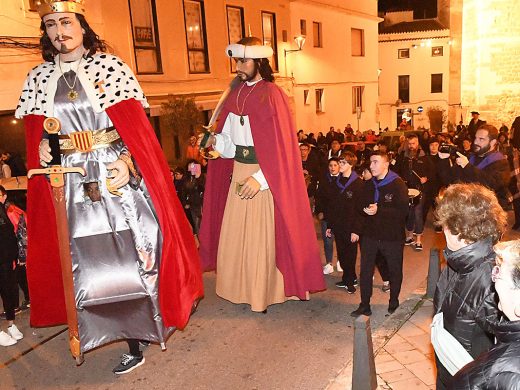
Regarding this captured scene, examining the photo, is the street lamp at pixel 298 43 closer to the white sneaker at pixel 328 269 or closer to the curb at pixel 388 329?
the white sneaker at pixel 328 269

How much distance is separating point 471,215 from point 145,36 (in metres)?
10.9

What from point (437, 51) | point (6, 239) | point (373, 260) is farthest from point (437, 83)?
point (6, 239)

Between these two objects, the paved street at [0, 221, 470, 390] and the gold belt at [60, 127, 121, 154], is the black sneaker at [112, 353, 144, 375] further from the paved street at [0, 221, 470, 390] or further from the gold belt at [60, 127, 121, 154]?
the gold belt at [60, 127, 121, 154]

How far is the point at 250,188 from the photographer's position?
4.57 m

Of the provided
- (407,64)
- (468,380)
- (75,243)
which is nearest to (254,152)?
(75,243)

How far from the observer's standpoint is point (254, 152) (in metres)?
4.76

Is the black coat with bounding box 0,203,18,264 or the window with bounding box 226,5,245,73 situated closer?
the black coat with bounding box 0,203,18,264

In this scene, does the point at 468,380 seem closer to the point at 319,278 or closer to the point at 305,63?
the point at 319,278

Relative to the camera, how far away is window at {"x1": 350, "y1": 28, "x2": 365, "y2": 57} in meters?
23.2

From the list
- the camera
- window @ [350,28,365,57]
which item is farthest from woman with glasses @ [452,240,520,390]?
window @ [350,28,365,57]

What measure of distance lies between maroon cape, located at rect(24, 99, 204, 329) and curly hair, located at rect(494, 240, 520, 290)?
2540 mm

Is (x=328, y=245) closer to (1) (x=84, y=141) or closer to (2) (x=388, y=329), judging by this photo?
(2) (x=388, y=329)

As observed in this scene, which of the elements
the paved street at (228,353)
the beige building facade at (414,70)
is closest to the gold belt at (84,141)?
the paved street at (228,353)

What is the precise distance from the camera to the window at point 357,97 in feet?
77.5
